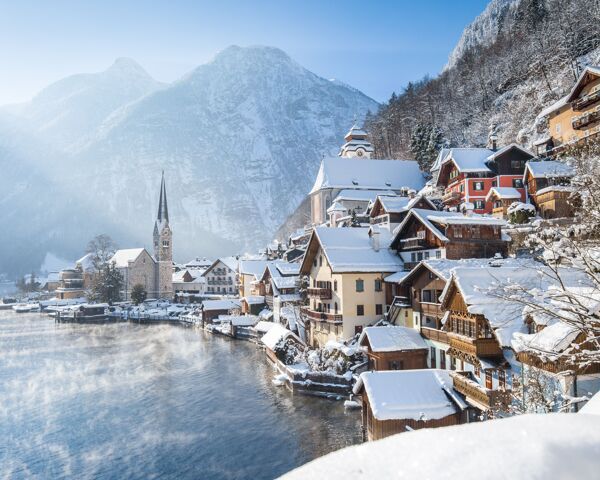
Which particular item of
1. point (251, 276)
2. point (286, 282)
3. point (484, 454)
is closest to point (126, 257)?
point (251, 276)

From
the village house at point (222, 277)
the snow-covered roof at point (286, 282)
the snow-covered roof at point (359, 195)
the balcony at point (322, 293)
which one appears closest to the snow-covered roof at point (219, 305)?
the village house at point (222, 277)

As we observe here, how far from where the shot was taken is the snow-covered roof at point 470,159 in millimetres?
51125

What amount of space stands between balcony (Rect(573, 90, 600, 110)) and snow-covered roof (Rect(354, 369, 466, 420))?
29282mm

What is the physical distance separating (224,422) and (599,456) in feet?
97.5

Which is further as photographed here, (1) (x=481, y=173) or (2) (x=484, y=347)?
(1) (x=481, y=173)

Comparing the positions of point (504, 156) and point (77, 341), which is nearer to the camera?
point (504, 156)

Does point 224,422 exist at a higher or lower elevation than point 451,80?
lower

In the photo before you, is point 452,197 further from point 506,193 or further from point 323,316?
point 323,316

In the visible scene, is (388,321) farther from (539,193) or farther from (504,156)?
(504,156)

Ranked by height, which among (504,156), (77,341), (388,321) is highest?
(504,156)

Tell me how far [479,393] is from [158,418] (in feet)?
74.4

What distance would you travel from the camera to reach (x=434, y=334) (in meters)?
29.6

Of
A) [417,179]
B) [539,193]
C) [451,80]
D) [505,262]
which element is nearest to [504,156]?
[539,193]

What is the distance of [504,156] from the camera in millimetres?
48625
